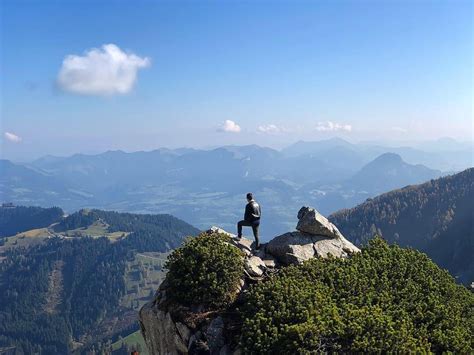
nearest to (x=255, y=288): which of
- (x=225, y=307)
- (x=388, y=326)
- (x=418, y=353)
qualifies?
(x=225, y=307)

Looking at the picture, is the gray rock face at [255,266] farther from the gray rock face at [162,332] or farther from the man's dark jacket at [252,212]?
the gray rock face at [162,332]

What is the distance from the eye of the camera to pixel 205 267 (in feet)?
77.1

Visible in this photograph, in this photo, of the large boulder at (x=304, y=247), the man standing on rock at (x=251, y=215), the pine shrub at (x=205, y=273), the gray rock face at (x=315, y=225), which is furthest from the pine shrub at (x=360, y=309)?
the man standing on rock at (x=251, y=215)

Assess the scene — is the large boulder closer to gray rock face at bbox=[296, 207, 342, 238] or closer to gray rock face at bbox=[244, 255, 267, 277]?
gray rock face at bbox=[296, 207, 342, 238]

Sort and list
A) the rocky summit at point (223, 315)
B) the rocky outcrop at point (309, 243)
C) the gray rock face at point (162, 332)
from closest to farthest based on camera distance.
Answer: the rocky summit at point (223, 315) → the gray rock face at point (162, 332) → the rocky outcrop at point (309, 243)

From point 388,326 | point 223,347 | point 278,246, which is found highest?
point 278,246

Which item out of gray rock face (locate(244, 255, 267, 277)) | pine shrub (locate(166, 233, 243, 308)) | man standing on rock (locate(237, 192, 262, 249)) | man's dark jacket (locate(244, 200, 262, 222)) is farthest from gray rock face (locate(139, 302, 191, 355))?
man's dark jacket (locate(244, 200, 262, 222))

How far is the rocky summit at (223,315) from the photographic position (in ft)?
70.2

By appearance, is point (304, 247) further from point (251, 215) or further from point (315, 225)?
point (251, 215)

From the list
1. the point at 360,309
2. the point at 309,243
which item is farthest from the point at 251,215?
the point at 360,309

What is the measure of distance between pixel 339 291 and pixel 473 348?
692 centimetres

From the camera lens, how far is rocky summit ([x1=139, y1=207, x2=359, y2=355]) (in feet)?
70.2

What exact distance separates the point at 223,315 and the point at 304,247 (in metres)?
8.84

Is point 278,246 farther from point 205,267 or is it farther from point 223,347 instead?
point 223,347
